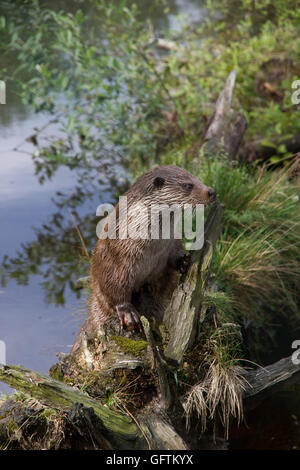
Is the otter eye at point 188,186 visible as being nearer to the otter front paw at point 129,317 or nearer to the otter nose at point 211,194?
the otter nose at point 211,194

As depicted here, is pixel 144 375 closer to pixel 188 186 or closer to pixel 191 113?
pixel 188 186

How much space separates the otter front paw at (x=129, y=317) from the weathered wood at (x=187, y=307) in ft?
0.53

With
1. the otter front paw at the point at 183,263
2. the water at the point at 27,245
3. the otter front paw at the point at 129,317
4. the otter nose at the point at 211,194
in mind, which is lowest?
the water at the point at 27,245

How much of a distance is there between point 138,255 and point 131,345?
0.46m

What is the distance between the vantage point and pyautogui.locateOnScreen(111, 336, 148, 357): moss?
3014mm

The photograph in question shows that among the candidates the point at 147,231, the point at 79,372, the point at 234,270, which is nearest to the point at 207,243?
the point at 147,231

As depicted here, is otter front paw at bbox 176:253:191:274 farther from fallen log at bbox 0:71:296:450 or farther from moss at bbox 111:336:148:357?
moss at bbox 111:336:148:357

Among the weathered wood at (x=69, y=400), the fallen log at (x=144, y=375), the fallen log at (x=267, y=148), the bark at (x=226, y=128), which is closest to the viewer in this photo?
the weathered wood at (x=69, y=400)

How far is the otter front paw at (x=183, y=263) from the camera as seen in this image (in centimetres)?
319

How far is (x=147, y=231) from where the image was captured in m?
2.96

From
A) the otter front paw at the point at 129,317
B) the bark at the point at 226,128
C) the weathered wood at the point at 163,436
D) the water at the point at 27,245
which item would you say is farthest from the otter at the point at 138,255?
the bark at the point at 226,128

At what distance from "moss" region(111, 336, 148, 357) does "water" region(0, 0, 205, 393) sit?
939 millimetres

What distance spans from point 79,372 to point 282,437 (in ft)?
3.66
